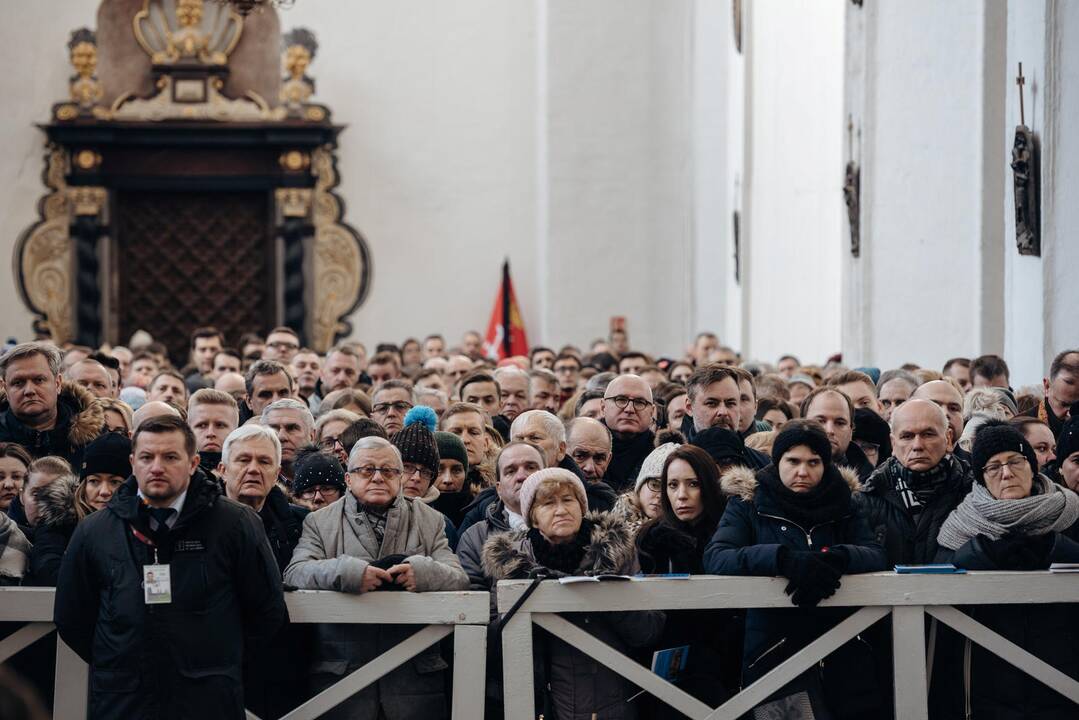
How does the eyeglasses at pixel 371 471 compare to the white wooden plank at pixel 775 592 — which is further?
the eyeglasses at pixel 371 471

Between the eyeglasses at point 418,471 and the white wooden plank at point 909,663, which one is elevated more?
the eyeglasses at point 418,471

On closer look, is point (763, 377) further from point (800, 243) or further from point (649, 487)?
point (800, 243)

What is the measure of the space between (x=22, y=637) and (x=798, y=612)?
2779mm

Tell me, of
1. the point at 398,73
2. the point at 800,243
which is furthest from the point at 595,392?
the point at 398,73

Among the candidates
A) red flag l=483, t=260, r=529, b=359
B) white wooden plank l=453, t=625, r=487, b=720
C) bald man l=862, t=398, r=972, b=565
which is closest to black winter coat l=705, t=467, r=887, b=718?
bald man l=862, t=398, r=972, b=565

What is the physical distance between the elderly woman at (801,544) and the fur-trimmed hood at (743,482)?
0.07 ft

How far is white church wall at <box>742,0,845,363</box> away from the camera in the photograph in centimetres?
1834

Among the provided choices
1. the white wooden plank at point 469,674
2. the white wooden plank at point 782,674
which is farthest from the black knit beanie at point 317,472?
the white wooden plank at point 782,674

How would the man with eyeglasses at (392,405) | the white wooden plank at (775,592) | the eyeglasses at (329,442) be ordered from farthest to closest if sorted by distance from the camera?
the man with eyeglasses at (392,405) → the eyeglasses at (329,442) → the white wooden plank at (775,592)

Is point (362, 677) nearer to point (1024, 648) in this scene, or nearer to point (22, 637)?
point (22, 637)

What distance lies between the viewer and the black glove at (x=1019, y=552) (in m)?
6.15

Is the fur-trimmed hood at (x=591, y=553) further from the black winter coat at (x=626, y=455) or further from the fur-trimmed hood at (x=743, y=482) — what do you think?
the black winter coat at (x=626, y=455)

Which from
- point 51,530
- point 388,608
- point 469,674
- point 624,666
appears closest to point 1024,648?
point 624,666

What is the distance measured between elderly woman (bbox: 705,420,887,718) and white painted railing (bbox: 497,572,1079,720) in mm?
110
